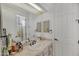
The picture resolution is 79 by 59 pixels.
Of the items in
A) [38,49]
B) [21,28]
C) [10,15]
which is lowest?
[38,49]

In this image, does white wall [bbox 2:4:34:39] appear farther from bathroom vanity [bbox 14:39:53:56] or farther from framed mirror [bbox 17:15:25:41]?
bathroom vanity [bbox 14:39:53:56]

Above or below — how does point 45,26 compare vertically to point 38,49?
above

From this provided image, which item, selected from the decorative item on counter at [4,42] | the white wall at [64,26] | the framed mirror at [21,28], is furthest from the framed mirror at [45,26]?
the decorative item on counter at [4,42]

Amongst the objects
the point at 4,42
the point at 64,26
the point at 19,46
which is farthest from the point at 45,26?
the point at 4,42

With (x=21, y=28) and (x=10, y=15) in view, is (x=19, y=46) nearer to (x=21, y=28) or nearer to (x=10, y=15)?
(x=21, y=28)

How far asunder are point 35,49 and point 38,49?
27 millimetres

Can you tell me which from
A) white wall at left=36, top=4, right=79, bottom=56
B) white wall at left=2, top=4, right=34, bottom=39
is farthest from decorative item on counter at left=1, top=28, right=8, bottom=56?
white wall at left=36, top=4, right=79, bottom=56

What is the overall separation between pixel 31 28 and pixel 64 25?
11.7 inches

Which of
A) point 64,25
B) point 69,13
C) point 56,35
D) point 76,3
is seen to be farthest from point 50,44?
point 76,3

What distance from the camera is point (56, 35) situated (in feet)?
4.23

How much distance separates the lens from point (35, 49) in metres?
1.28

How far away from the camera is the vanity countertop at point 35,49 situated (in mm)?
1279

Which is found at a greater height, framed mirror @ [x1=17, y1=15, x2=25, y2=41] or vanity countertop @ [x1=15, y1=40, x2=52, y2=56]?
framed mirror @ [x1=17, y1=15, x2=25, y2=41]

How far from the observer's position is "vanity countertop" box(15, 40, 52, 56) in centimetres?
128
